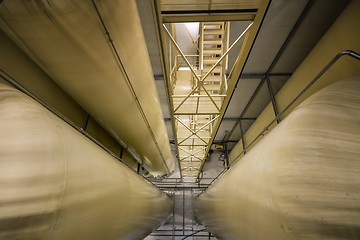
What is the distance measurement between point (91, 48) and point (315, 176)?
4.09 ft

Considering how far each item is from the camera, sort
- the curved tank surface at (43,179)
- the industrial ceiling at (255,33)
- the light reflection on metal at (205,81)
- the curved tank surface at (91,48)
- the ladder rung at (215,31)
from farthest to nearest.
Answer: the ladder rung at (215,31)
the light reflection on metal at (205,81)
the industrial ceiling at (255,33)
the curved tank surface at (91,48)
the curved tank surface at (43,179)

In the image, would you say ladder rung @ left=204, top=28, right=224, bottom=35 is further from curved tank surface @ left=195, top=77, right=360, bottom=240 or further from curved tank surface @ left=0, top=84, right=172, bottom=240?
curved tank surface @ left=0, top=84, right=172, bottom=240

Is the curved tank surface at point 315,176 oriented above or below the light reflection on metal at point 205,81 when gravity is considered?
below

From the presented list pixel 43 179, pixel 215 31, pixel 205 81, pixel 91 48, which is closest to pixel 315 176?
pixel 43 179

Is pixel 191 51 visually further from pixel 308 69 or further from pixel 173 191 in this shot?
pixel 173 191

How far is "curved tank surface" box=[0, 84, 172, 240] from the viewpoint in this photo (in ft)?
1.34

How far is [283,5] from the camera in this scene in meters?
2.13

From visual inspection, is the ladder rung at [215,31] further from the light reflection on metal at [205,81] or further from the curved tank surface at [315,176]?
the curved tank surface at [315,176]

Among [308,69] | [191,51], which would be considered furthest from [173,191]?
[308,69]

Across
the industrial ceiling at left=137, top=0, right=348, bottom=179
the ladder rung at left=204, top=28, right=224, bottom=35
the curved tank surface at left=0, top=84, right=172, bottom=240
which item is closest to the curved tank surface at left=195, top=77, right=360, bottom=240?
the curved tank surface at left=0, top=84, right=172, bottom=240

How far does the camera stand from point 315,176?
49 cm

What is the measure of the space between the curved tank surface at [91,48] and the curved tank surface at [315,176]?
3.58 ft

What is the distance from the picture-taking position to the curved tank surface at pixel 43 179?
1.34 ft

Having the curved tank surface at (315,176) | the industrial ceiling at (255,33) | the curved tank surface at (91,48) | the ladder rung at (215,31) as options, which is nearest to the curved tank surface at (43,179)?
the curved tank surface at (91,48)
